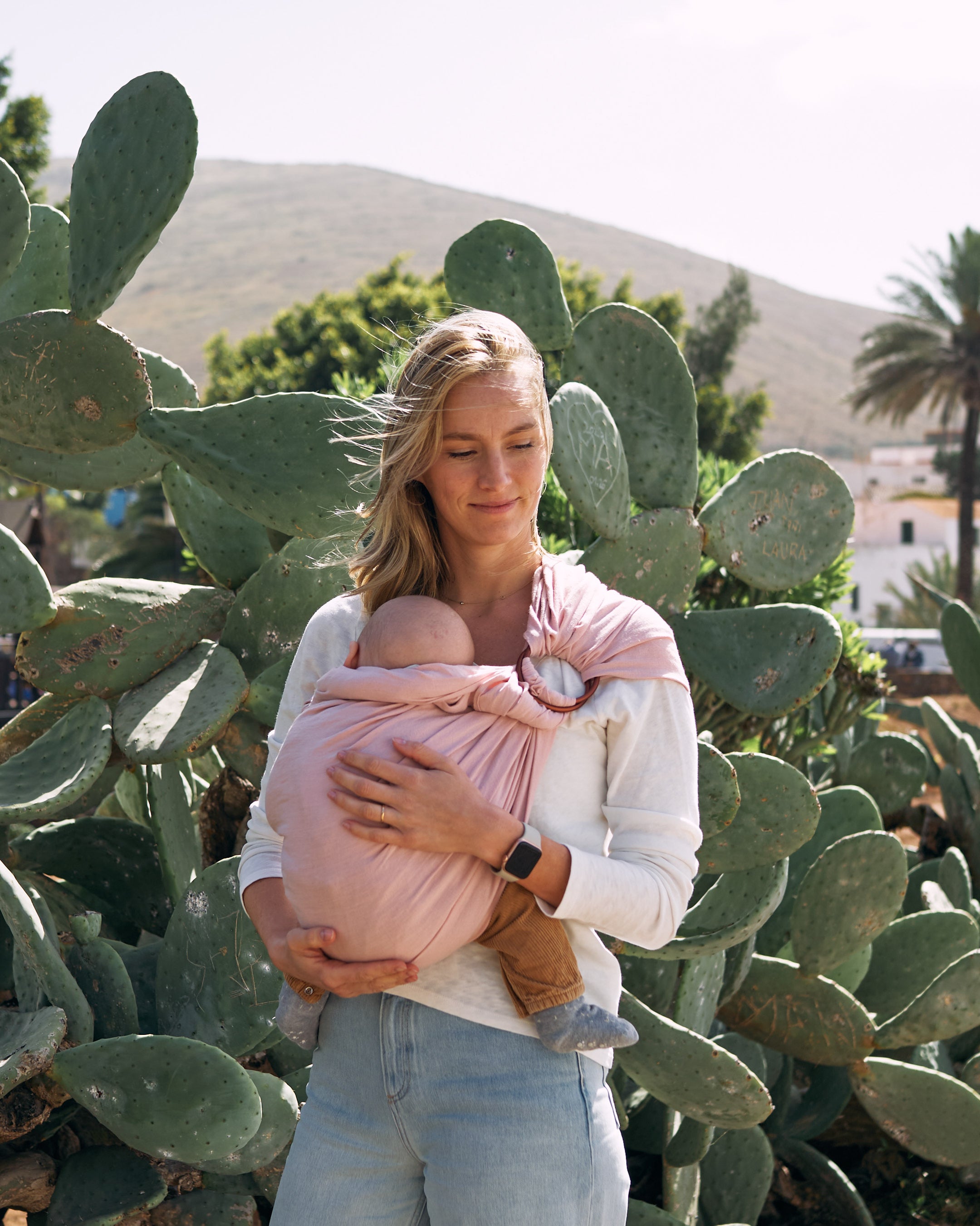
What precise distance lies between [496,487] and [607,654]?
0.26 m

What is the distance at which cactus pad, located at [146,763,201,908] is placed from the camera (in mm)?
2914

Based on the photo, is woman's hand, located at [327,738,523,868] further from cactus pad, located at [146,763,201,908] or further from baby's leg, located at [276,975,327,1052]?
cactus pad, located at [146,763,201,908]

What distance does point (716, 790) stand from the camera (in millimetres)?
2602

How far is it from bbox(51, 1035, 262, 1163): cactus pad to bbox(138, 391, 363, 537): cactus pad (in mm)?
1216

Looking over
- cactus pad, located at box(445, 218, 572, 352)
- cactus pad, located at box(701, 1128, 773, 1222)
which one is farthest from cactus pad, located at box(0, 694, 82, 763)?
cactus pad, located at box(701, 1128, 773, 1222)

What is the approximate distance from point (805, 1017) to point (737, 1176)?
441 millimetres

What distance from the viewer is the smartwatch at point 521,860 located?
50.9 inches

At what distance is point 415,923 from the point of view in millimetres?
1292

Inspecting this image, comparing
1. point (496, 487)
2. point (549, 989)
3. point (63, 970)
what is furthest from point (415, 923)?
point (63, 970)

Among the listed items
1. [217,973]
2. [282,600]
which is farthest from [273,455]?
[217,973]

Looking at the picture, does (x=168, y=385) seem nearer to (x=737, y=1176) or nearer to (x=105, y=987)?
(x=105, y=987)

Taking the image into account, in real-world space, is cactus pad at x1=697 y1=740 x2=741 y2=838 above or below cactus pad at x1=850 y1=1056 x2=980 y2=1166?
above

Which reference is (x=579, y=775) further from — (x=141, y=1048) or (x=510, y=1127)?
(x=141, y=1048)

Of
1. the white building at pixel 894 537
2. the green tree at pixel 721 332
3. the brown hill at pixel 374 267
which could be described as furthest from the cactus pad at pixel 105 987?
the brown hill at pixel 374 267
